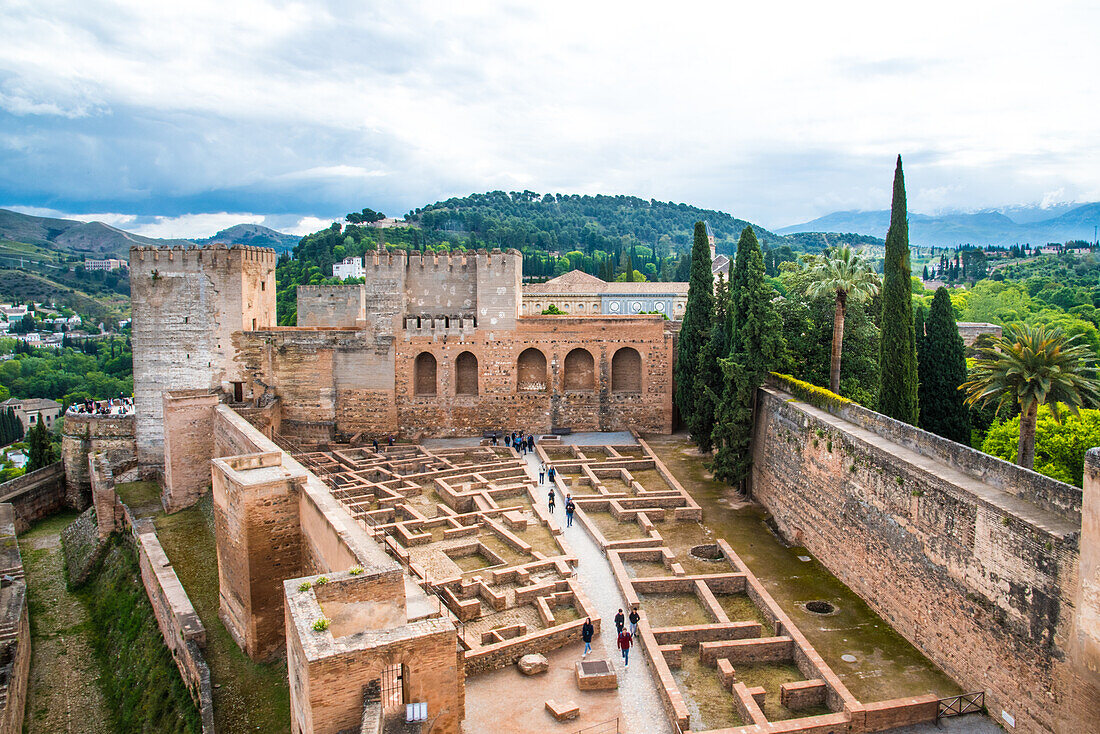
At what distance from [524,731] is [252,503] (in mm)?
7140

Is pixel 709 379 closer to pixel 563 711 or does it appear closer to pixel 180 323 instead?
pixel 563 711

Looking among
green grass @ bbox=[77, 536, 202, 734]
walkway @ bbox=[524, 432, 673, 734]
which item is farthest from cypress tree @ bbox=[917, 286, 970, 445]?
green grass @ bbox=[77, 536, 202, 734]

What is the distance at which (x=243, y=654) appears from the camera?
15648 mm

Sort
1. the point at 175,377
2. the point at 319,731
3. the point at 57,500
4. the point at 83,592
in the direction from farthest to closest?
the point at 57,500 → the point at 175,377 → the point at 83,592 → the point at 319,731

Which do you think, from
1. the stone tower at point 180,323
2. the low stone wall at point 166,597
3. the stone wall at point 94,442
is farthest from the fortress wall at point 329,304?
the low stone wall at point 166,597

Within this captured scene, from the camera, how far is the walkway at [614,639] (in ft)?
38.6

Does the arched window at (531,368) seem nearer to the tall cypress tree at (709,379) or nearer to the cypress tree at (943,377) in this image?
the tall cypress tree at (709,379)

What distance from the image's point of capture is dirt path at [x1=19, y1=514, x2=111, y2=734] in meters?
17.5

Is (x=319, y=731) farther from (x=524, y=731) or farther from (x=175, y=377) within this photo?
(x=175, y=377)

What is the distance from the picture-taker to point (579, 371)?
31016 millimetres

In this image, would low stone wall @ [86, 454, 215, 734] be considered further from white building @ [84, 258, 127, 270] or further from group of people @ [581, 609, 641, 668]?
white building @ [84, 258, 127, 270]

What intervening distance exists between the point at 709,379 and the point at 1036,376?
11.3 metres

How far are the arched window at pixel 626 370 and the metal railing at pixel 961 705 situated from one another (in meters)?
19.4

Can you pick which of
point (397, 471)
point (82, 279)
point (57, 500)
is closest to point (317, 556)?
point (397, 471)
